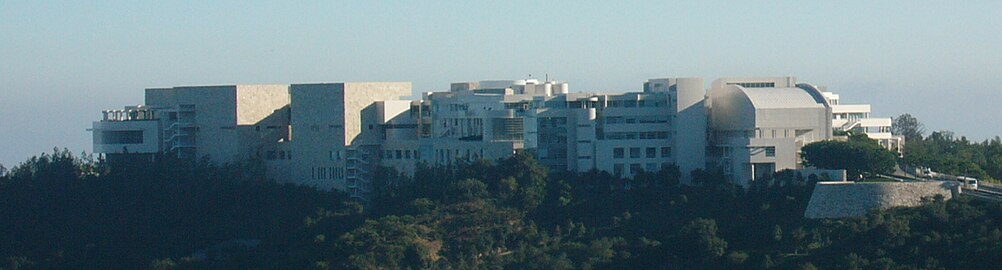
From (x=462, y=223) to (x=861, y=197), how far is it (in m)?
13.0

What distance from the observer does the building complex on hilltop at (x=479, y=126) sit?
7844 centimetres

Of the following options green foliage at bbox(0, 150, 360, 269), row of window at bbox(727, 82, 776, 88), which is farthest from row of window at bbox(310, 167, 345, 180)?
row of window at bbox(727, 82, 776, 88)

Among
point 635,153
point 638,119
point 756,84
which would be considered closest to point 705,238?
point 635,153

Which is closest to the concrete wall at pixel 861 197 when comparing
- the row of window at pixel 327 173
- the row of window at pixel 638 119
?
the row of window at pixel 638 119

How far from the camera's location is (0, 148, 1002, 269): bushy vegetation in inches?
2702

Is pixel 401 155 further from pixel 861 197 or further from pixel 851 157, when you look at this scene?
pixel 861 197

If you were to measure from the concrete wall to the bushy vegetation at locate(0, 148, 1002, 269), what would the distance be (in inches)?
31.0

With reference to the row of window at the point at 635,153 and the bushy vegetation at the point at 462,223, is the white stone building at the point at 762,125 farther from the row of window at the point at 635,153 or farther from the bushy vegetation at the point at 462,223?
the row of window at the point at 635,153

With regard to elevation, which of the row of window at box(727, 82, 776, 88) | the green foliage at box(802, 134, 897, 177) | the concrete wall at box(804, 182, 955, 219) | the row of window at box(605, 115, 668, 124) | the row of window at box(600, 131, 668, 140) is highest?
the row of window at box(727, 82, 776, 88)

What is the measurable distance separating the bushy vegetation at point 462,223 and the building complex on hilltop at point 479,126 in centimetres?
129

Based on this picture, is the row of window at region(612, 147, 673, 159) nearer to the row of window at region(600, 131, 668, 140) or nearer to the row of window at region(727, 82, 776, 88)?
the row of window at region(600, 131, 668, 140)

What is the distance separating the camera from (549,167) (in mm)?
80750

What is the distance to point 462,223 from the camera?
249ft

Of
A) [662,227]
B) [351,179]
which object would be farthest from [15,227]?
[662,227]
